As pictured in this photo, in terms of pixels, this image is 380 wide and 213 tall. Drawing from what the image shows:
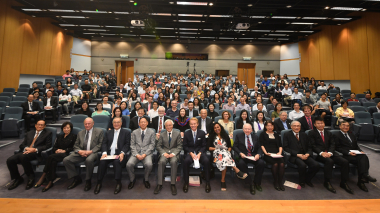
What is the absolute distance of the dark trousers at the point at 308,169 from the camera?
2.96 meters

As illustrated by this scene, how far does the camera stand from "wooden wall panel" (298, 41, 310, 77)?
11922mm

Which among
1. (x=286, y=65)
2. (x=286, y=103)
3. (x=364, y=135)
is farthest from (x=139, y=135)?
(x=286, y=65)

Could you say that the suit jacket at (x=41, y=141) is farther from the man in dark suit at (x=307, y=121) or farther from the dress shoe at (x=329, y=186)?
the man in dark suit at (x=307, y=121)

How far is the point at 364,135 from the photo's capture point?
4.84 metres

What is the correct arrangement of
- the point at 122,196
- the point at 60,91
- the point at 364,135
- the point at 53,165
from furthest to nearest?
the point at 60,91 → the point at 364,135 → the point at 53,165 → the point at 122,196

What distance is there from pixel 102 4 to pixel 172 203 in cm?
830

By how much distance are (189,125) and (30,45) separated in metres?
9.45

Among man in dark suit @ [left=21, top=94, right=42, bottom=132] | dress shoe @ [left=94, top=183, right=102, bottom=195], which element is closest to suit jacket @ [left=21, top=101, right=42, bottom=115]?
man in dark suit @ [left=21, top=94, right=42, bottom=132]

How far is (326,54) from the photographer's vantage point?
10.4 m

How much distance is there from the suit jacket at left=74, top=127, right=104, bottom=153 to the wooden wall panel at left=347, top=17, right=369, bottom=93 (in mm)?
10589

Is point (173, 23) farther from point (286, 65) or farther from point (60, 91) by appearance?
point (286, 65)

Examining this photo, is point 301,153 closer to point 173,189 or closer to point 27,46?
point 173,189

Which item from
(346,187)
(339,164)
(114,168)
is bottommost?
(346,187)

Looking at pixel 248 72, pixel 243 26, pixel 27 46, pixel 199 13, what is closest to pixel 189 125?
pixel 199 13
